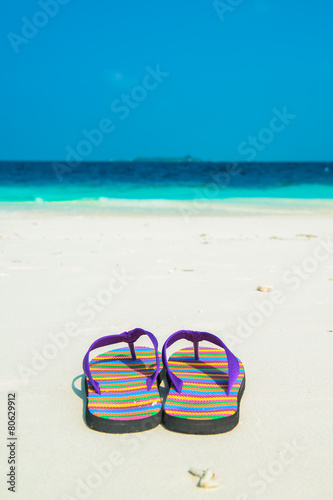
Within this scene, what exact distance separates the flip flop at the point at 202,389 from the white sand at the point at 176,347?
44mm

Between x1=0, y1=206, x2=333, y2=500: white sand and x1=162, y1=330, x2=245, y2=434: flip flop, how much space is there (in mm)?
44

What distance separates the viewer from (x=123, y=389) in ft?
5.24

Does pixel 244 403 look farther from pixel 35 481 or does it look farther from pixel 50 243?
pixel 50 243

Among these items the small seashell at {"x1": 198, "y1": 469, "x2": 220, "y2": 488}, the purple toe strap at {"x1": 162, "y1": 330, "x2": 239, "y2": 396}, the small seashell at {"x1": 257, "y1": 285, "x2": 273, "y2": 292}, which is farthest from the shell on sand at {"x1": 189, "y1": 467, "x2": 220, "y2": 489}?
the small seashell at {"x1": 257, "y1": 285, "x2": 273, "y2": 292}

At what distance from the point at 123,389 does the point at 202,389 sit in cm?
27

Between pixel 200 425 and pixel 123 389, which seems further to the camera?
pixel 123 389

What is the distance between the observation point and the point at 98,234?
6191mm

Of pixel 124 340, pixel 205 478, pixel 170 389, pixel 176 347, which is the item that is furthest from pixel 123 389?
pixel 176 347

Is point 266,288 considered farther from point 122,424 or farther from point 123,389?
point 122,424

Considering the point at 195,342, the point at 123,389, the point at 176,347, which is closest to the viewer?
the point at 123,389

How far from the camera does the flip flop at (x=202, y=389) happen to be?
144 centimetres

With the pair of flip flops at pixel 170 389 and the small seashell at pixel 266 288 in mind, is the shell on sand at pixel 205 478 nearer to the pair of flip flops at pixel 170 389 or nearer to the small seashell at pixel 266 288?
the pair of flip flops at pixel 170 389

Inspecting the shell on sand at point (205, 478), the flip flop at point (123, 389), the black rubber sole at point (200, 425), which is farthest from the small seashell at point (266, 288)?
the shell on sand at point (205, 478)

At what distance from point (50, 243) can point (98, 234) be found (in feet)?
3.39
